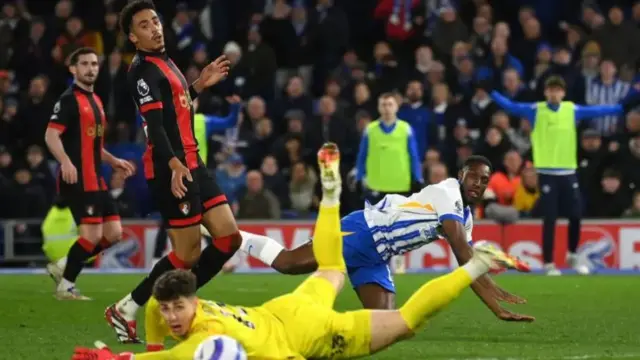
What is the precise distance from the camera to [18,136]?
22375 mm

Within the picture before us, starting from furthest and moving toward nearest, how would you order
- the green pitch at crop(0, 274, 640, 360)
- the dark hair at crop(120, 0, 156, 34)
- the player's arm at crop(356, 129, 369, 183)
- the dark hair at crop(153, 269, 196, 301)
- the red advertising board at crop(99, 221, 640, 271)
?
the red advertising board at crop(99, 221, 640, 271) < the player's arm at crop(356, 129, 369, 183) < the dark hair at crop(120, 0, 156, 34) < the green pitch at crop(0, 274, 640, 360) < the dark hair at crop(153, 269, 196, 301)

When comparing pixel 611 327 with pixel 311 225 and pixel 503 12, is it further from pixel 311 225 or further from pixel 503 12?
pixel 503 12

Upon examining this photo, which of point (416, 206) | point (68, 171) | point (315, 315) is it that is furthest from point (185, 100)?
point (68, 171)

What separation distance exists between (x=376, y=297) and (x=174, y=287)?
2875 mm

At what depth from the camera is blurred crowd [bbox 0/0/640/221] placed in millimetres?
20328

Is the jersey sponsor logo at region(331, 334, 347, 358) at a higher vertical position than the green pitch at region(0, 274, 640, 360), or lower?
higher

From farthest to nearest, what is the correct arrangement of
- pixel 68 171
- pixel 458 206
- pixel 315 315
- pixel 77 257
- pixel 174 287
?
pixel 77 257, pixel 68 171, pixel 458 206, pixel 315 315, pixel 174 287

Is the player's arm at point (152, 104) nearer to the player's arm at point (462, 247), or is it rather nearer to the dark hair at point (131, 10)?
the dark hair at point (131, 10)

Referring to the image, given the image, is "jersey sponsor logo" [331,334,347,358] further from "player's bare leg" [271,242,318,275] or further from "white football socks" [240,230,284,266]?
"white football socks" [240,230,284,266]

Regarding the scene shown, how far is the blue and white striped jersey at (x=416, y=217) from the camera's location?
9875 millimetres

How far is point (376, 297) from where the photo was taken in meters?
10.1

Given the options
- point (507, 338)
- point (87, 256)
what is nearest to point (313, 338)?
point (507, 338)

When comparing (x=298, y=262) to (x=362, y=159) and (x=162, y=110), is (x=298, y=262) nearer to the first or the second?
(x=162, y=110)

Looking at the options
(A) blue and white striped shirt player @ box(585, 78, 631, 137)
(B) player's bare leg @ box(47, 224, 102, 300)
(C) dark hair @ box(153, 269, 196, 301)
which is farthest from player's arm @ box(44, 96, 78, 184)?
(A) blue and white striped shirt player @ box(585, 78, 631, 137)
